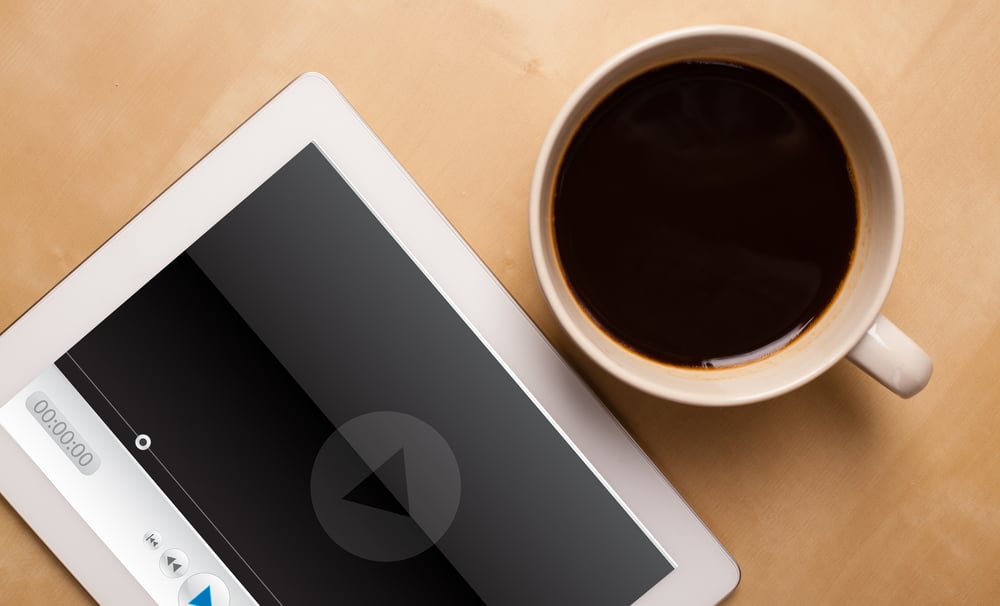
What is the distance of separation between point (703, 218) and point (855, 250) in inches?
3.7

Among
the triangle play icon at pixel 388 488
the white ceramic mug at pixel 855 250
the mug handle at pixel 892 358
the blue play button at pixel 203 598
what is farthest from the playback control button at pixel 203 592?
the mug handle at pixel 892 358

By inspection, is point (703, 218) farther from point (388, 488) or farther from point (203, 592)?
point (203, 592)

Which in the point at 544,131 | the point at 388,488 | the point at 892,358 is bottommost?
the point at 892,358

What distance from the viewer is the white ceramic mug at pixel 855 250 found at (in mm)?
431

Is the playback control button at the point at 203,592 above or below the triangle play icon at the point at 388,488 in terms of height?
above

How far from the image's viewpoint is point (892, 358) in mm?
443

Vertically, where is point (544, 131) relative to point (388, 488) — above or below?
above

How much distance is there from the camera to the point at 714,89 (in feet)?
1.57

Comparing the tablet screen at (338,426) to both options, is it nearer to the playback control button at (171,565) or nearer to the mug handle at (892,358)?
the playback control button at (171,565)

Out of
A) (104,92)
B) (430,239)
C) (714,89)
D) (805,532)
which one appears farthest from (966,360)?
(104,92)

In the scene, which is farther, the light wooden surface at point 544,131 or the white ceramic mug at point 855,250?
the light wooden surface at point 544,131

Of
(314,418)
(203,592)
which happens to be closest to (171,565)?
(203,592)
